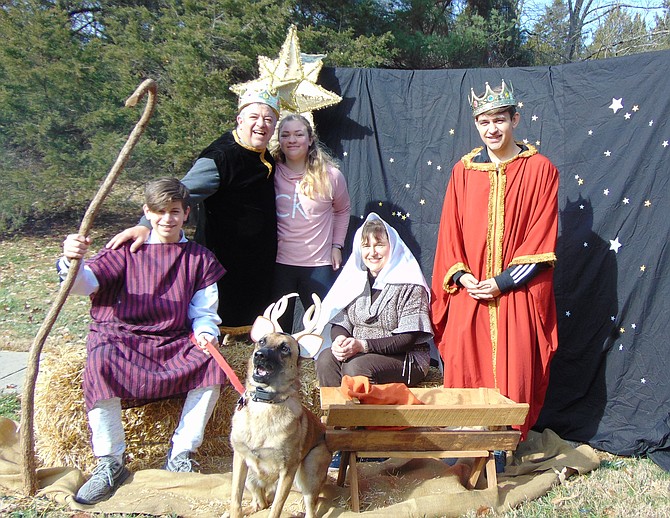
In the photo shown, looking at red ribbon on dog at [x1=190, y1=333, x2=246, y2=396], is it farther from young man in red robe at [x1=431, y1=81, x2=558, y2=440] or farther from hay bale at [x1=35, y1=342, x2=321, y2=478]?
young man in red robe at [x1=431, y1=81, x2=558, y2=440]

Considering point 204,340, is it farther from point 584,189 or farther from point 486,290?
point 584,189

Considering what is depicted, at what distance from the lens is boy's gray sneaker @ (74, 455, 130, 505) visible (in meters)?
2.99

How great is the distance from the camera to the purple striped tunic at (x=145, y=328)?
316 centimetres

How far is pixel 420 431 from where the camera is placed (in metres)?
3.01

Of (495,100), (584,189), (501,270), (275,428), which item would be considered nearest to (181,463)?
(275,428)

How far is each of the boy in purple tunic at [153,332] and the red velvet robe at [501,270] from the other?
143cm

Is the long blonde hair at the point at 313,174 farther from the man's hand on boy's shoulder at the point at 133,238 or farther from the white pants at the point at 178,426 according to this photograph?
the white pants at the point at 178,426

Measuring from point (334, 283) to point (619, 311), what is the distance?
188cm

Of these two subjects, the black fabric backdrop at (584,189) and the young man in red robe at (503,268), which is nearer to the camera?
the young man in red robe at (503,268)

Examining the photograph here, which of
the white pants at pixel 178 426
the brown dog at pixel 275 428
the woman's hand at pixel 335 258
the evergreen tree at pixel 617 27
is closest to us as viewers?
the brown dog at pixel 275 428

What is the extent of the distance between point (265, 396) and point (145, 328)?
964 mm

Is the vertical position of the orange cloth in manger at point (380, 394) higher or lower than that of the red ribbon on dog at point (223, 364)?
lower

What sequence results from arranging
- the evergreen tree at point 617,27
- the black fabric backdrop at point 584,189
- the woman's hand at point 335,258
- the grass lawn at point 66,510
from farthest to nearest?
the evergreen tree at point 617,27 → the woman's hand at point 335,258 → the black fabric backdrop at point 584,189 → the grass lawn at point 66,510

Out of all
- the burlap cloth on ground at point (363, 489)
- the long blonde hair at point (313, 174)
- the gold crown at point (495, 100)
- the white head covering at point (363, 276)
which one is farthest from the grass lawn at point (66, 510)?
the gold crown at point (495, 100)
